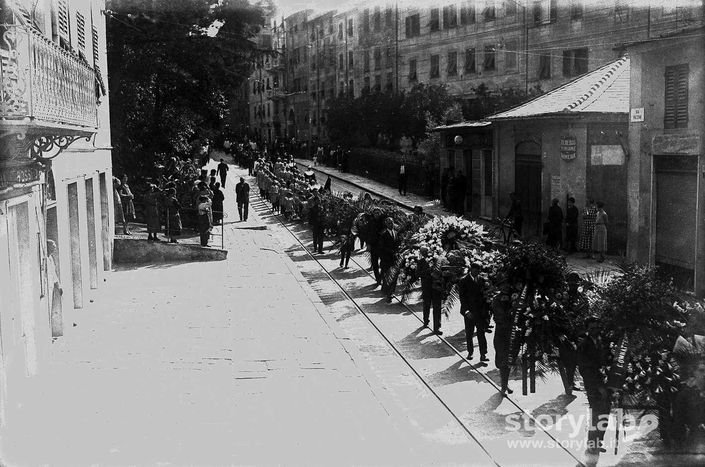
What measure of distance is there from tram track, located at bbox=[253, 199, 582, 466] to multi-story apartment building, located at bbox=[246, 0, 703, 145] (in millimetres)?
10519

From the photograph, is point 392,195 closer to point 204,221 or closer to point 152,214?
point 204,221

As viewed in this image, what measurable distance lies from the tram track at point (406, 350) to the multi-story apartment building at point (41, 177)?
4.89 m

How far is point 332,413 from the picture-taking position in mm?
9648

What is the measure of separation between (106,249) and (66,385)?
874 cm

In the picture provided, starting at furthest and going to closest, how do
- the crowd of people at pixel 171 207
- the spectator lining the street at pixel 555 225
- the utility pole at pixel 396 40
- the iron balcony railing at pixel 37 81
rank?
the utility pole at pixel 396 40
the spectator lining the street at pixel 555 225
the crowd of people at pixel 171 207
the iron balcony railing at pixel 37 81

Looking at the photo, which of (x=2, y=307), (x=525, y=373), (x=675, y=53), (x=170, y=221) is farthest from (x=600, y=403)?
(x=170, y=221)

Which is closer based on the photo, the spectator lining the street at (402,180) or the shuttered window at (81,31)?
the shuttered window at (81,31)

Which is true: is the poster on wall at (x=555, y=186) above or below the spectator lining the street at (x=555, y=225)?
above

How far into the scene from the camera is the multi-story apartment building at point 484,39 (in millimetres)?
35594

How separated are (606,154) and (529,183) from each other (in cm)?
375

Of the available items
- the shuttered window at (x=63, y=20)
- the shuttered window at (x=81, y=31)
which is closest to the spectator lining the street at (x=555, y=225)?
the shuttered window at (x=81, y=31)

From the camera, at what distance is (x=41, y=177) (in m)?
11.4

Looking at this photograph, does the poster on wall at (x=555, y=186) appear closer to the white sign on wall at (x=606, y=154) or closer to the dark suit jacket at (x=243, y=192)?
the white sign on wall at (x=606, y=154)

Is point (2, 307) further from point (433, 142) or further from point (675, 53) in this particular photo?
point (433, 142)
